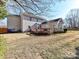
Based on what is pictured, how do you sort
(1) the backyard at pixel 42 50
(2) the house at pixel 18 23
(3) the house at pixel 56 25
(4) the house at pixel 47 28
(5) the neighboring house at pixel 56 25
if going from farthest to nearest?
(2) the house at pixel 18 23 → (5) the neighboring house at pixel 56 25 → (3) the house at pixel 56 25 → (4) the house at pixel 47 28 → (1) the backyard at pixel 42 50

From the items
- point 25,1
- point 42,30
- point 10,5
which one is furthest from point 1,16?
point 42,30

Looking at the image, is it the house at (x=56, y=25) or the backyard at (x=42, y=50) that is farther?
the house at (x=56, y=25)

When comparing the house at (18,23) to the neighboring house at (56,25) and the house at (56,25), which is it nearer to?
the house at (56,25)

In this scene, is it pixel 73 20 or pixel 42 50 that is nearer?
pixel 42 50

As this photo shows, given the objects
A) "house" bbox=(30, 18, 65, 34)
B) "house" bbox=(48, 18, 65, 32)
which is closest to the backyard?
"house" bbox=(30, 18, 65, 34)

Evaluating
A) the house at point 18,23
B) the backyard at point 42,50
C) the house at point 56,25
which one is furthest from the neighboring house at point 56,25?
Answer: the backyard at point 42,50

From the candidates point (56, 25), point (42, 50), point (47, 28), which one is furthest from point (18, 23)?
point (42, 50)

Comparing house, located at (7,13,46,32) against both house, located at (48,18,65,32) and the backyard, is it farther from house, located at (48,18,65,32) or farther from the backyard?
the backyard

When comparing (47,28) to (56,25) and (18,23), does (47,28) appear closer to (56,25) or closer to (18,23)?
(56,25)

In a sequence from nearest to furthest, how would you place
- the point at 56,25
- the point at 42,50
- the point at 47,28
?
the point at 42,50, the point at 47,28, the point at 56,25

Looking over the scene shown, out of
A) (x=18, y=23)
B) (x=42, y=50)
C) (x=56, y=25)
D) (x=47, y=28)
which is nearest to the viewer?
(x=42, y=50)

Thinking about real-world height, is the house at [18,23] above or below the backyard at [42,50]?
above

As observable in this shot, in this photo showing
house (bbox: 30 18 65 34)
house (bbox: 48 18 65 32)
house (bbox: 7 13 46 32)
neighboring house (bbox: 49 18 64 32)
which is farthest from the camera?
house (bbox: 7 13 46 32)

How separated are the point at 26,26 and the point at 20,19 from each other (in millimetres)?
2086
